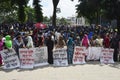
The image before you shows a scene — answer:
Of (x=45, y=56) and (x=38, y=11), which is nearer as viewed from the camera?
(x=45, y=56)

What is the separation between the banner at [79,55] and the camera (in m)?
17.8

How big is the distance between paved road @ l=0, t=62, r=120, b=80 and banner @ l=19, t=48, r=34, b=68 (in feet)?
1.77

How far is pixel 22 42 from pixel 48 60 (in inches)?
69.6

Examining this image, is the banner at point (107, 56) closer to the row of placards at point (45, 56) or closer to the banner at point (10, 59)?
the row of placards at point (45, 56)

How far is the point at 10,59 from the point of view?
16.2 m

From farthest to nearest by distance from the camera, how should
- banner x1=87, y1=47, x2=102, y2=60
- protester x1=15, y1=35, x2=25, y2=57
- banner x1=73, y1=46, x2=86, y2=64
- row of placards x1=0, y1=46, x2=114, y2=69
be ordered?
banner x1=87, y1=47, x2=102, y2=60 → banner x1=73, y1=46, x2=86, y2=64 → protester x1=15, y1=35, x2=25, y2=57 → row of placards x1=0, y1=46, x2=114, y2=69

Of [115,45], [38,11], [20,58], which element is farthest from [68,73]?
[38,11]

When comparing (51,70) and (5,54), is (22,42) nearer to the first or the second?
(5,54)

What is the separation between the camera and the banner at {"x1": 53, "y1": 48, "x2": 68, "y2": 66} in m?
17.2

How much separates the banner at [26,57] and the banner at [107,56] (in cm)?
438

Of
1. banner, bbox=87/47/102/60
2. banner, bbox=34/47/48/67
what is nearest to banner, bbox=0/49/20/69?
banner, bbox=34/47/48/67

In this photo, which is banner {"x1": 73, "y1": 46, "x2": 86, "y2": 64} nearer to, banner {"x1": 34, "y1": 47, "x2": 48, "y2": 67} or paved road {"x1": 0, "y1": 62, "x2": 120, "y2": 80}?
paved road {"x1": 0, "y1": 62, "x2": 120, "y2": 80}

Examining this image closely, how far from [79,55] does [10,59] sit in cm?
391

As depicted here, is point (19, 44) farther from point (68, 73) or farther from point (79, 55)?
point (68, 73)
